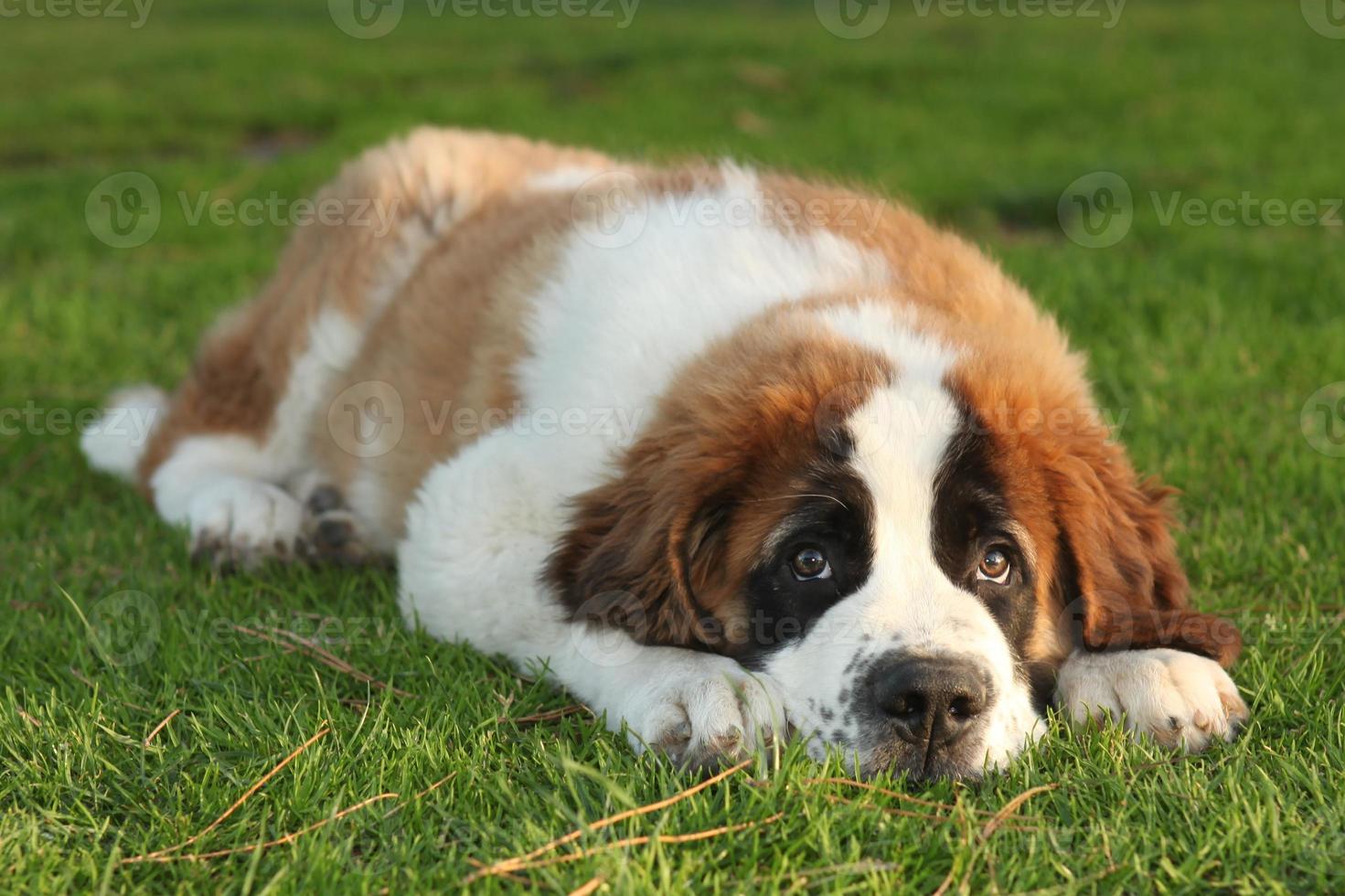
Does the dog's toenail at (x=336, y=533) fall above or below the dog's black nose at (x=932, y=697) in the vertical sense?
below

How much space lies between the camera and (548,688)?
2.79 metres

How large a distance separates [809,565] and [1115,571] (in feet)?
2.11

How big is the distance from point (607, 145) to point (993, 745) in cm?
597

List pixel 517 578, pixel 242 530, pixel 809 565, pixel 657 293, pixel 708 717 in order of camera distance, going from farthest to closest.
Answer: pixel 242 530
pixel 657 293
pixel 517 578
pixel 809 565
pixel 708 717

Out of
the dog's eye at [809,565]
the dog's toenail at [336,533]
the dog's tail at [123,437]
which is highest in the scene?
the dog's eye at [809,565]

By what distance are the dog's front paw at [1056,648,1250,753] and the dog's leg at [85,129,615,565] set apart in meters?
2.31

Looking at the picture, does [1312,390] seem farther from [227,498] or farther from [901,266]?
[227,498]

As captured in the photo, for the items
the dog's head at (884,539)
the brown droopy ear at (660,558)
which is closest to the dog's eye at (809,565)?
the dog's head at (884,539)

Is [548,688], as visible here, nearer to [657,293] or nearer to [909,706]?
[909,706]

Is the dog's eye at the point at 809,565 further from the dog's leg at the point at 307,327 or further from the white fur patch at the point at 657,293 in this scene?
the dog's leg at the point at 307,327

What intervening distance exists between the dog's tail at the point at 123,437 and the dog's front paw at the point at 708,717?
2416mm

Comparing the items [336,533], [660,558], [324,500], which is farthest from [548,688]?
[324,500]

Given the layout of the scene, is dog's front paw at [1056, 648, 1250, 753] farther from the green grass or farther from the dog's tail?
the dog's tail

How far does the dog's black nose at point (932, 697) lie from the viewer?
228cm
